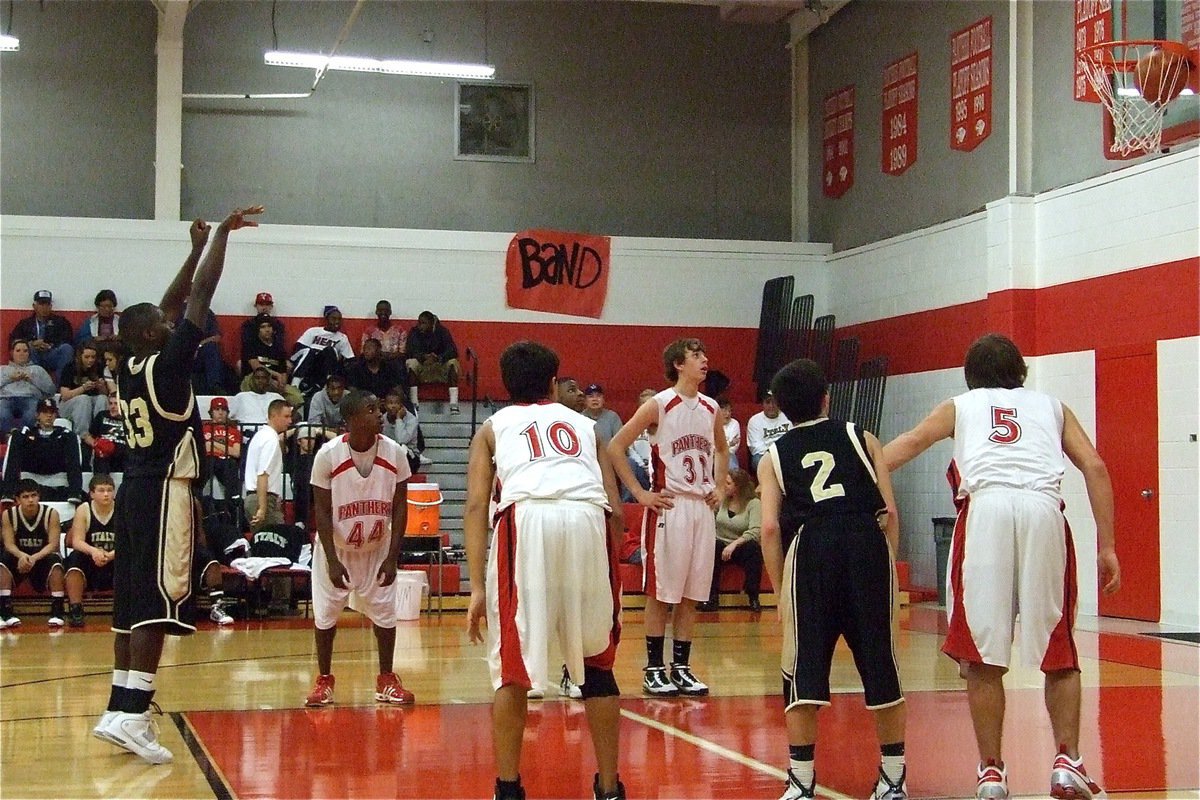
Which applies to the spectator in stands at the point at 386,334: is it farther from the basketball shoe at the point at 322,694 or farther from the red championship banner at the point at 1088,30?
the basketball shoe at the point at 322,694

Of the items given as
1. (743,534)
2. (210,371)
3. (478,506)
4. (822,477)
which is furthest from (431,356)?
(822,477)

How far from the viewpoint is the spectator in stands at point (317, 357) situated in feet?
61.1

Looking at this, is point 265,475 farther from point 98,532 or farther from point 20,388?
point 20,388

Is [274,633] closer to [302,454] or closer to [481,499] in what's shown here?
[302,454]

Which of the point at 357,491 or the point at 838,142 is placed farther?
the point at 838,142

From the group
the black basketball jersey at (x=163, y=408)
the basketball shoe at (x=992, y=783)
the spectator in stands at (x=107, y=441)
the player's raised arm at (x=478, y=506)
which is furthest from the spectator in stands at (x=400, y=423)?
the basketball shoe at (x=992, y=783)

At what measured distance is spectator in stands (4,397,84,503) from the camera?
14.6 meters

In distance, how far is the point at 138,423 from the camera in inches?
250

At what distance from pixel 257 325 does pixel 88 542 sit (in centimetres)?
596

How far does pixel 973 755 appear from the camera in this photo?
6.34 metres

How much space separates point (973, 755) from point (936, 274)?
12.2 meters

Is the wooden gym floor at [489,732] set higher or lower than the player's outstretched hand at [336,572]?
lower

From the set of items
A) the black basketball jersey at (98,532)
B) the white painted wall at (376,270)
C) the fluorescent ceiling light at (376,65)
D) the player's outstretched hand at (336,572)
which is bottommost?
the black basketball jersey at (98,532)

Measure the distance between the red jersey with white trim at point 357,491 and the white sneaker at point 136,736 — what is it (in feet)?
6.84
